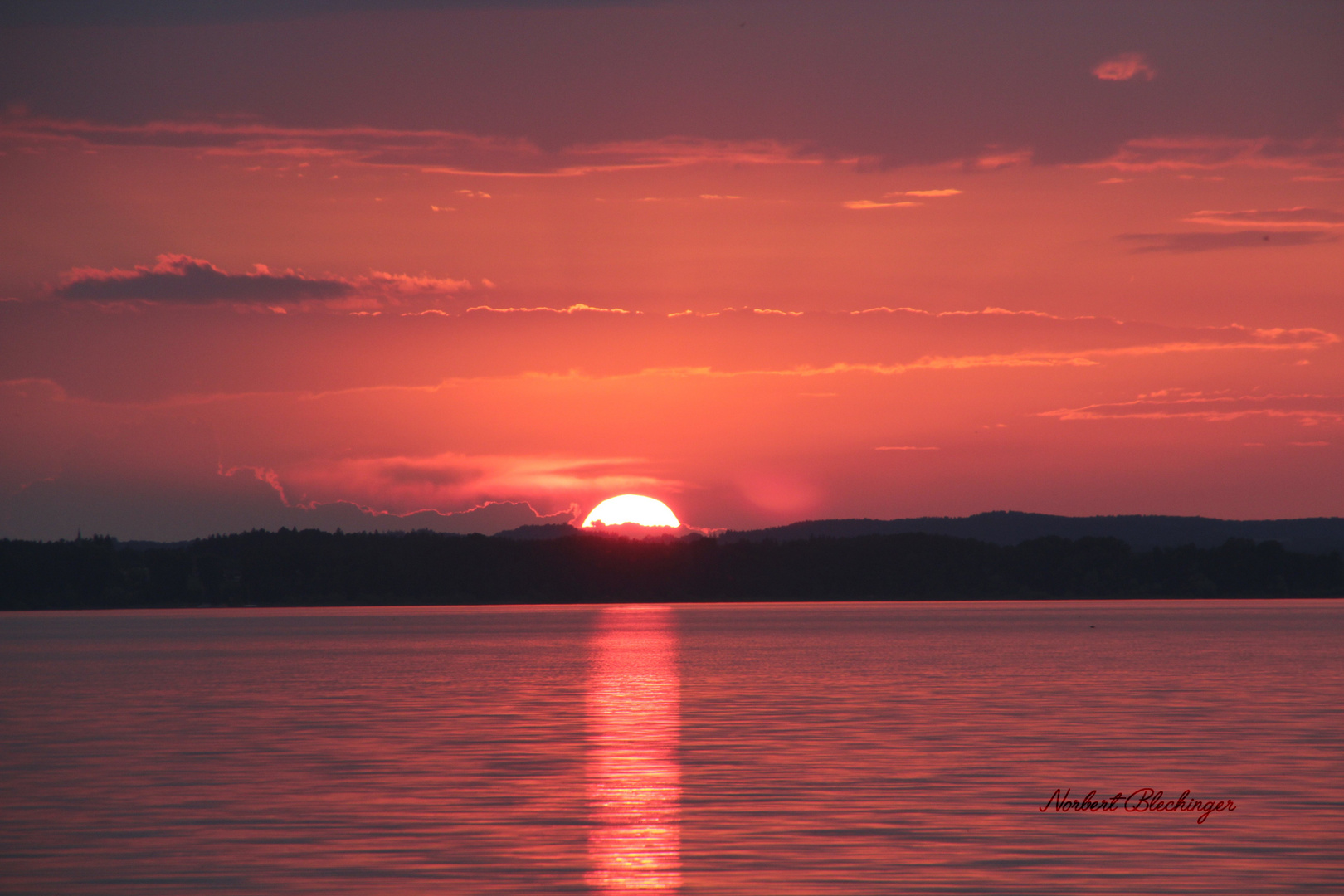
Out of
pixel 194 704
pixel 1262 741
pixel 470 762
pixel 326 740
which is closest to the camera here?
pixel 470 762

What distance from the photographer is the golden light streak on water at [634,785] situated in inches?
977

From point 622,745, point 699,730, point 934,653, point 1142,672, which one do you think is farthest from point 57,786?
point 934,653

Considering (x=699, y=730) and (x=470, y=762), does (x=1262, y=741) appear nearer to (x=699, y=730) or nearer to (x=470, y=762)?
(x=699, y=730)

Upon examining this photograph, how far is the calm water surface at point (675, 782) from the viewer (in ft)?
81.3

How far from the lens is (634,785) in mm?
35125

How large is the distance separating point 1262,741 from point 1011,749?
7.70 m

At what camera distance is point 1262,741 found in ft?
139
